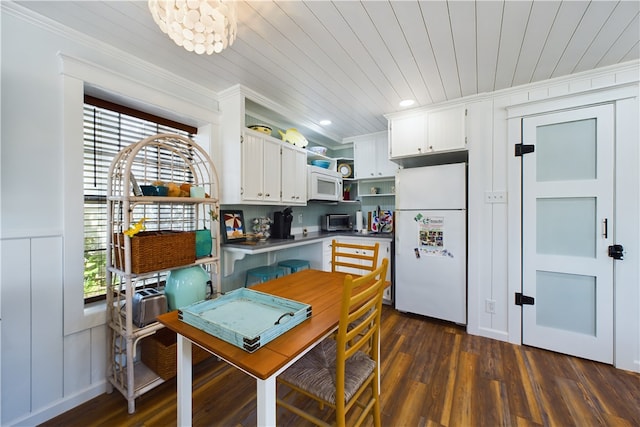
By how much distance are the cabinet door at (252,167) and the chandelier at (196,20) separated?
3.90 feet

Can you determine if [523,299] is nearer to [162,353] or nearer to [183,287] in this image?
[183,287]

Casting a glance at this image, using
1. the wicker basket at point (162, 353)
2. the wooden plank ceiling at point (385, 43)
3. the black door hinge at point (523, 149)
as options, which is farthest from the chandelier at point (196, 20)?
the black door hinge at point (523, 149)

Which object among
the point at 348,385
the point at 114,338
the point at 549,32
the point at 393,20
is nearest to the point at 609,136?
the point at 549,32

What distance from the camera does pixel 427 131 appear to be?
2795 mm

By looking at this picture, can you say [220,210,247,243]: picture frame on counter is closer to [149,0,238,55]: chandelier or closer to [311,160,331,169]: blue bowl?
[311,160,331,169]: blue bowl

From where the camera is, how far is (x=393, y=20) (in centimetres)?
150

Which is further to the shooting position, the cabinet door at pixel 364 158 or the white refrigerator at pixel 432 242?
the cabinet door at pixel 364 158

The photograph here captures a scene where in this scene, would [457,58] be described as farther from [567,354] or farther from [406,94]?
[567,354]

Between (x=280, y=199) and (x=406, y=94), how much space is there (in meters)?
1.68

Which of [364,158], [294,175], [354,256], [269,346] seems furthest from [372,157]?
[269,346]

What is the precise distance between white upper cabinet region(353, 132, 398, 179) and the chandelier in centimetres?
281

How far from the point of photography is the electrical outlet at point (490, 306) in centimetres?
250

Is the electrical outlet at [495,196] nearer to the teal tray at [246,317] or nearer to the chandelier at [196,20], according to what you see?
the teal tray at [246,317]

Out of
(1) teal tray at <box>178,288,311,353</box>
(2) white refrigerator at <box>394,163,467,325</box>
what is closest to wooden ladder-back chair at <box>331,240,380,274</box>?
(2) white refrigerator at <box>394,163,467,325</box>
